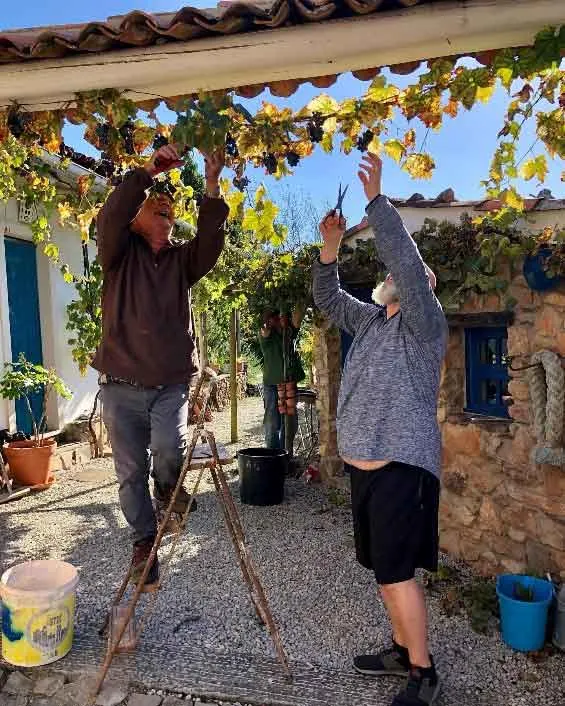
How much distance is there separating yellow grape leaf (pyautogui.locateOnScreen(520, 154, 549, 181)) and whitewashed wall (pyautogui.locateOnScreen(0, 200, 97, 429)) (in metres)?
5.07

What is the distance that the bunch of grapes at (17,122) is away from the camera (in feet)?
8.93

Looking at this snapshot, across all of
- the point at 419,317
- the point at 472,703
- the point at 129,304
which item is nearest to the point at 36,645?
the point at 129,304

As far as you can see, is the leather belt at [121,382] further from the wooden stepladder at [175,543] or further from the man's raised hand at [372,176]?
the man's raised hand at [372,176]

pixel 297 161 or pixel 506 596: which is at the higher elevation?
pixel 297 161

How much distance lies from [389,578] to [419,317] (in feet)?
3.37

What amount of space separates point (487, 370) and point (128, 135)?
8.75 feet

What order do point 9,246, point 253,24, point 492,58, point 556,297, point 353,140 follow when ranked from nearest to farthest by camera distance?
1. point 253,24
2. point 492,58
3. point 353,140
4. point 556,297
5. point 9,246

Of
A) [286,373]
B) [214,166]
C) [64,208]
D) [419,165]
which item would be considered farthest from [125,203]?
[286,373]

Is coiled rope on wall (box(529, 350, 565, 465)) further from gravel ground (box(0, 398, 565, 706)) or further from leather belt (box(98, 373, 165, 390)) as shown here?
leather belt (box(98, 373, 165, 390))

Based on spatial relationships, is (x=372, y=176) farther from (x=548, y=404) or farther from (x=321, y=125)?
(x=548, y=404)

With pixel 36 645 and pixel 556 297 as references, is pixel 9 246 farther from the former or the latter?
pixel 556 297

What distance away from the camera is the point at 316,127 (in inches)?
112

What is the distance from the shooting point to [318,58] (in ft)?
8.04

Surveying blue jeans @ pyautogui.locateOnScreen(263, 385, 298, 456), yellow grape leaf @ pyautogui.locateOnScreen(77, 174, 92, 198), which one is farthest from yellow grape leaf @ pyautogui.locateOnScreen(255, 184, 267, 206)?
blue jeans @ pyautogui.locateOnScreen(263, 385, 298, 456)
